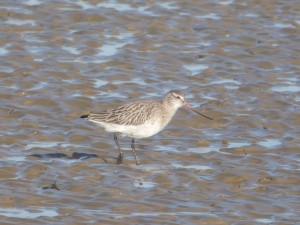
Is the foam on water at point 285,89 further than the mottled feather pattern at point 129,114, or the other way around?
the foam on water at point 285,89

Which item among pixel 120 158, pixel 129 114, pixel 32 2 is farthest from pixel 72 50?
pixel 120 158

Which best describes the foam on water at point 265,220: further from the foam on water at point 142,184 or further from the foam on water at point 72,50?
the foam on water at point 72,50

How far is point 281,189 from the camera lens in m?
13.3

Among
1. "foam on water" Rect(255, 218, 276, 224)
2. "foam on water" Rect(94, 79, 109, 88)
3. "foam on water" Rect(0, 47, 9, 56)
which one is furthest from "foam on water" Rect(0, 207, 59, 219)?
"foam on water" Rect(0, 47, 9, 56)

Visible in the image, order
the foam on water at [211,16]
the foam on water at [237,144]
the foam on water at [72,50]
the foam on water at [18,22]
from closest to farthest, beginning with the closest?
the foam on water at [237,144] < the foam on water at [72,50] < the foam on water at [18,22] < the foam on water at [211,16]

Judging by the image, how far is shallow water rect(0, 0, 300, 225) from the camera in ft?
40.9

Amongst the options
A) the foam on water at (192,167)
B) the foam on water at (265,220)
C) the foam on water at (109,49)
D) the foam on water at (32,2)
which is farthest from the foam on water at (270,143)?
the foam on water at (32,2)

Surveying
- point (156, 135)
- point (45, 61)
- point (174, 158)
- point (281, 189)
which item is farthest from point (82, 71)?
point (281, 189)

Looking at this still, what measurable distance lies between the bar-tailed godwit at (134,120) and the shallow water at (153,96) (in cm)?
36

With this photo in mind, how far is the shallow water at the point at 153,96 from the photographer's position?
12.5m

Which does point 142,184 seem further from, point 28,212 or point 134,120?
point 28,212

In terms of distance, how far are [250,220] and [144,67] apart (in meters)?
7.10

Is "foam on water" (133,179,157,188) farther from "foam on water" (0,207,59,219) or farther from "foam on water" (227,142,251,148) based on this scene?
"foam on water" (227,142,251,148)

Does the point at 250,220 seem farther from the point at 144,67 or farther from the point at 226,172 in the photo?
the point at 144,67
